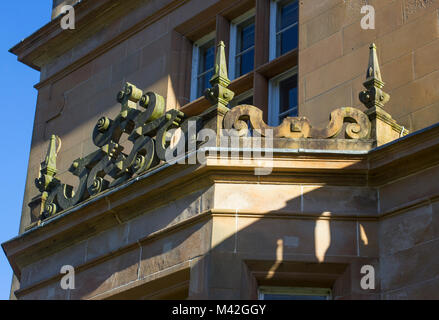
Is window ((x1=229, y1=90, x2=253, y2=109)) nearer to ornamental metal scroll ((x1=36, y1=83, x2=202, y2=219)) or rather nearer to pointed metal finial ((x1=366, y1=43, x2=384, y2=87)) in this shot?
ornamental metal scroll ((x1=36, y1=83, x2=202, y2=219))

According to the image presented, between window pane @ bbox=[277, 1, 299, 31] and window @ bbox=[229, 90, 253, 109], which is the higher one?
window pane @ bbox=[277, 1, 299, 31]

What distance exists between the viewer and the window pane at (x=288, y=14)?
13.6 meters

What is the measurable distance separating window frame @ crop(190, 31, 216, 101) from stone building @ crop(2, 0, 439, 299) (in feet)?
2.36

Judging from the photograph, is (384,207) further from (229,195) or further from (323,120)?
(323,120)

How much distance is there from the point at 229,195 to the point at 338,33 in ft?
11.8

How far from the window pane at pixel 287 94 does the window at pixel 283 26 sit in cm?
48

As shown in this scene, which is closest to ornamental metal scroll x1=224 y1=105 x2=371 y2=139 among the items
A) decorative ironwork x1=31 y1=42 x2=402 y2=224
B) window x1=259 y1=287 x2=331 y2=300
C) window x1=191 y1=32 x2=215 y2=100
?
decorative ironwork x1=31 y1=42 x2=402 y2=224

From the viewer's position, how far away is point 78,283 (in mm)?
10859

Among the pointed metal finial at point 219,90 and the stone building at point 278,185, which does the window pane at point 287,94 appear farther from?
the pointed metal finial at point 219,90

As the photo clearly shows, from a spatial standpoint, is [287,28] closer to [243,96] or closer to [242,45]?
[242,45]

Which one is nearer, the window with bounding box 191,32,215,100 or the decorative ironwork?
the decorative ironwork

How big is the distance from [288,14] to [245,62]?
3.12 feet

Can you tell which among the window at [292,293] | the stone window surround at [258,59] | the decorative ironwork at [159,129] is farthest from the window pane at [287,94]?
the window at [292,293]

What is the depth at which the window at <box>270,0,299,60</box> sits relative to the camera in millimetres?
13500
